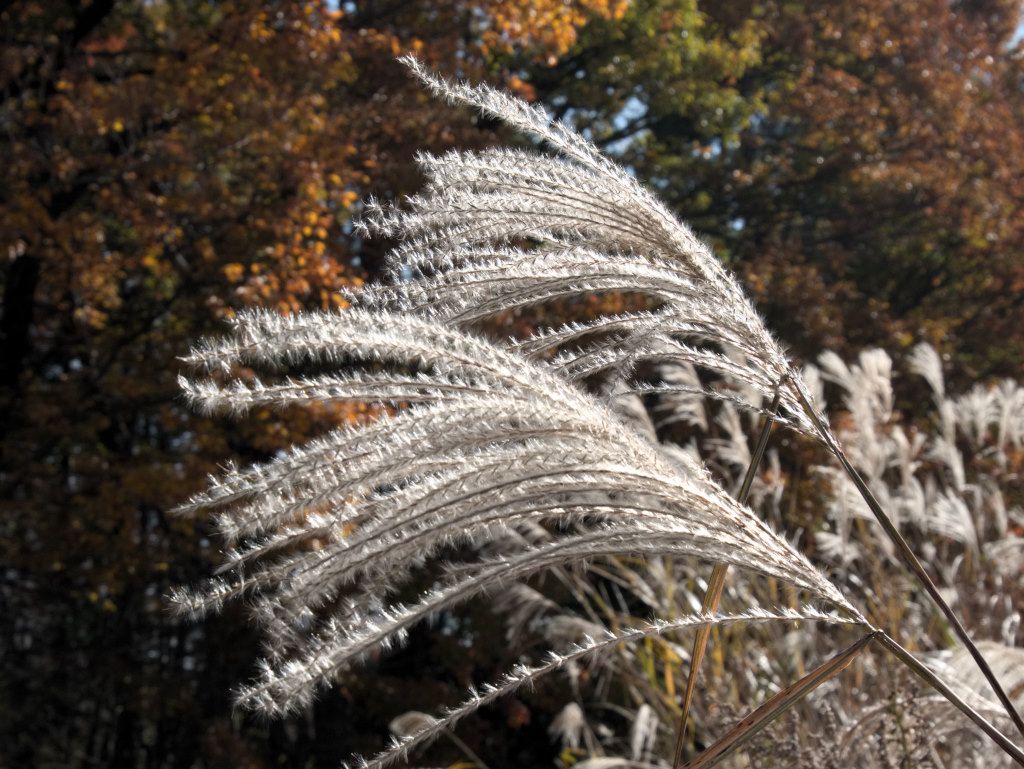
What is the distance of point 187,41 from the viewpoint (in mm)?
8008

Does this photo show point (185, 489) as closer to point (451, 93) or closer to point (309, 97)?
point (309, 97)

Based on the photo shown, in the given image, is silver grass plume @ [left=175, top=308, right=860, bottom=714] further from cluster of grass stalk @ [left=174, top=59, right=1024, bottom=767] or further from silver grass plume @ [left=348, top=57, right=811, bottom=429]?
silver grass plume @ [left=348, top=57, right=811, bottom=429]

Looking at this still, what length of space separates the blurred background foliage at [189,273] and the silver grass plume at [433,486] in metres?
5.03

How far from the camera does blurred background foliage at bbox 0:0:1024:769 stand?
25.1 ft

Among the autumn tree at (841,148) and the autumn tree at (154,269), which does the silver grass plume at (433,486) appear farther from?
the autumn tree at (841,148)

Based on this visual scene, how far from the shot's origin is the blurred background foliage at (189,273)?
25.1 feet

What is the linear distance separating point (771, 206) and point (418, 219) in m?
11.8

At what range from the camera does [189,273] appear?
8.37 m

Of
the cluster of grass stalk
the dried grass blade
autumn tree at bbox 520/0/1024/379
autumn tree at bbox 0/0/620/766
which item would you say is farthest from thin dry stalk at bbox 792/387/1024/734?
autumn tree at bbox 520/0/1024/379

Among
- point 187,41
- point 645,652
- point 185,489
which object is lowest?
point 645,652

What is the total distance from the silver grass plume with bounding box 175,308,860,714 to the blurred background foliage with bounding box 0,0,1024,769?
16.5ft

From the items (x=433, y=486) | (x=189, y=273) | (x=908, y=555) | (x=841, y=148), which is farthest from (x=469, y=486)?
(x=841, y=148)

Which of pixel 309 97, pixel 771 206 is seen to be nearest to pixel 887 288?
pixel 771 206

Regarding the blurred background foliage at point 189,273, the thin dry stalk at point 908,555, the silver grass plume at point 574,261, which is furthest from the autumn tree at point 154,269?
the thin dry stalk at point 908,555
